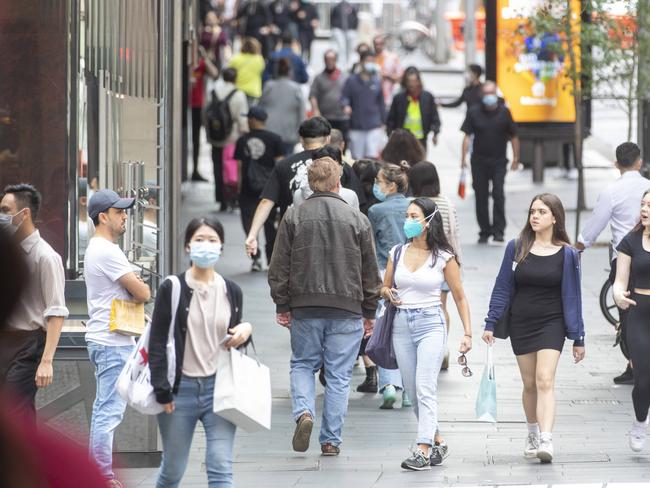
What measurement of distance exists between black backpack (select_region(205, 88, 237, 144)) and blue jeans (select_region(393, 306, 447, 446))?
10660 millimetres

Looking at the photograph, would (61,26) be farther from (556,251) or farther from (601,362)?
(601,362)

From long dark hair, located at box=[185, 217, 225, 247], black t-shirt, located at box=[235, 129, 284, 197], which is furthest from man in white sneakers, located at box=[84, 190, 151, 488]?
black t-shirt, located at box=[235, 129, 284, 197]

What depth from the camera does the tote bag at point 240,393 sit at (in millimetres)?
5562

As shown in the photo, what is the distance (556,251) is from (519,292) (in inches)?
12.0

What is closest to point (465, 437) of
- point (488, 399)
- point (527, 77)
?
point (488, 399)

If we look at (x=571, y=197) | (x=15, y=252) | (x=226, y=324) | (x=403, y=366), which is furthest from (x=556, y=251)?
(x=571, y=197)

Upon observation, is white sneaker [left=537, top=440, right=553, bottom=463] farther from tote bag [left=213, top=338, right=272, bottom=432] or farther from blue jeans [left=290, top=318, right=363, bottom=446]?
tote bag [left=213, top=338, right=272, bottom=432]

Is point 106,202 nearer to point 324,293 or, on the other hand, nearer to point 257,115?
point 324,293

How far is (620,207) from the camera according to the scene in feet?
32.3

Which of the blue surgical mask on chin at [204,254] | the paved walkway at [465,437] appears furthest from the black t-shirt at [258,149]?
the blue surgical mask on chin at [204,254]

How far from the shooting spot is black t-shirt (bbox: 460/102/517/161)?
15805mm

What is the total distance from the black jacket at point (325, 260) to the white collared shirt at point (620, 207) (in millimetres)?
2553

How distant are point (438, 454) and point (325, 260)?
1.21 m

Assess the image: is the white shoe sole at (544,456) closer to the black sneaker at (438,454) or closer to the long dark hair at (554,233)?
the black sneaker at (438,454)
